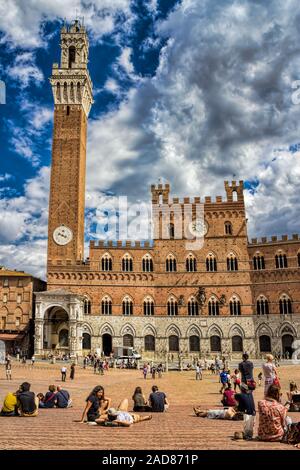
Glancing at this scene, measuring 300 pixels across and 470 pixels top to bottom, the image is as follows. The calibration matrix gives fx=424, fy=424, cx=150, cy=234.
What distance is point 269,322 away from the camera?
153 feet

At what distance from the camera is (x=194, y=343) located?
47.8m

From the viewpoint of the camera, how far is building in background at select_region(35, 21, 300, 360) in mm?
46500

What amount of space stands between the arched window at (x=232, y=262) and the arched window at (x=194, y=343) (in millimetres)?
8735

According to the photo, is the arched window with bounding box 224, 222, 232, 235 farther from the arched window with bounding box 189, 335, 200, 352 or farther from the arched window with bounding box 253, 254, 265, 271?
the arched window with bounding box 189, 335, 200, 352

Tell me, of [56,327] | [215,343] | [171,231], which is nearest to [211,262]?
[171,231]

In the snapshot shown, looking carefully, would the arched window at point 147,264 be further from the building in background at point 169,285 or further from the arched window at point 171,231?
the arched window at point 171,231

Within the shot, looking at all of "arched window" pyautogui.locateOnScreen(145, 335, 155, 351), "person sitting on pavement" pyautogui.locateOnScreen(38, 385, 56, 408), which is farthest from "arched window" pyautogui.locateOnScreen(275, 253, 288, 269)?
"person sitting on pavement" pyautogui.locateOnScreen(38, 385, 56, 408)

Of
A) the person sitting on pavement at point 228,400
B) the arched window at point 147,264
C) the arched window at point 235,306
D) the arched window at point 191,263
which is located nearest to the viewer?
the person sitting on pavement at point 228,400

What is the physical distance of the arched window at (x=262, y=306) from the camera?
47.1 m

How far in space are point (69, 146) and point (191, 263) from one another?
20798 millimetres

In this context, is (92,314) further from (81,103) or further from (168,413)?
(168,413)

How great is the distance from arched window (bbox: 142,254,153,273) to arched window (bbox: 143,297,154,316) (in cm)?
339

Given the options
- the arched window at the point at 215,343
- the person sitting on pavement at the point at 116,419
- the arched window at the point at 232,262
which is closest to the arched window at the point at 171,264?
the arched window at the point at 232,262
